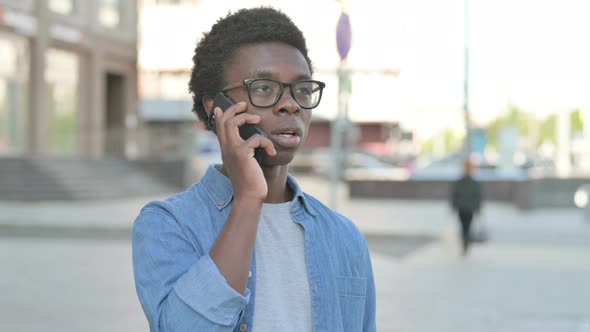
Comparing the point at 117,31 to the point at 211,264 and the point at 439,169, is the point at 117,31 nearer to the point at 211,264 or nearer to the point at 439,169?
the point at 439,169

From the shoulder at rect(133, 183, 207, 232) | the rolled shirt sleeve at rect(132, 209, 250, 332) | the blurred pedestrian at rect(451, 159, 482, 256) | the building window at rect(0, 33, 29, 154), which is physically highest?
the building window at rect(0, 33, 29, 154)

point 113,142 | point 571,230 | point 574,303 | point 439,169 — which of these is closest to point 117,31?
point 113,142

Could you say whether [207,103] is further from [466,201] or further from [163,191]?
[163,191]

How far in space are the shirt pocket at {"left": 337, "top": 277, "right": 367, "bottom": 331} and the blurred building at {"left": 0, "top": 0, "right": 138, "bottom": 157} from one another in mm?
27797

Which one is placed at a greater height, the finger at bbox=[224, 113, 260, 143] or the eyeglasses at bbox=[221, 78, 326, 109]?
the eyeglasses at bbox=[221, 78, 326, 109]

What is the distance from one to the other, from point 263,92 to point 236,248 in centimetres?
40

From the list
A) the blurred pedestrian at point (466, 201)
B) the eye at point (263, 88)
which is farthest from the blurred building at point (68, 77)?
the eye at point (263, 88)

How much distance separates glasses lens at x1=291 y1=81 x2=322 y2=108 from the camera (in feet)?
6.84

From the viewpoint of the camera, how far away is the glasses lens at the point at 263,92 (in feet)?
6.67

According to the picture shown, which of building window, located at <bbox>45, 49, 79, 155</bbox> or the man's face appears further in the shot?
building window, located at <bbox>45, 49, 79, 155</bbox>

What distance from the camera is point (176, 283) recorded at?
1854 millimetres

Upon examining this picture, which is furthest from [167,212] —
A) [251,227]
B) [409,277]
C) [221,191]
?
[409,277]

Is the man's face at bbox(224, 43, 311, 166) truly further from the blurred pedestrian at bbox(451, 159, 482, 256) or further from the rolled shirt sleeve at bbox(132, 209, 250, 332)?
the blurred pedestrian at bbox(451, 159, 482, 256)

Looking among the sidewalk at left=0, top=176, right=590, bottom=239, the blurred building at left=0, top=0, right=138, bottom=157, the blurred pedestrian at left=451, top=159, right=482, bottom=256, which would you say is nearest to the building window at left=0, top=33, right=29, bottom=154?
the blurred building at left=0, top=0, right=138, bottom=157
